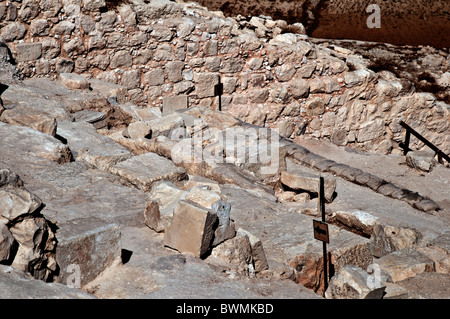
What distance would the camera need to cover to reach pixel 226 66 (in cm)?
1153

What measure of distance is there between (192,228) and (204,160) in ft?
10.1

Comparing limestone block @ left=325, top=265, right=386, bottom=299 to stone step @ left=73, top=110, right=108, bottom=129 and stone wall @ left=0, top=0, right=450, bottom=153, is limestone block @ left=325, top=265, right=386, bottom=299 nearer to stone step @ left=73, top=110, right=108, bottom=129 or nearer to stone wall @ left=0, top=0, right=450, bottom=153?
stone step @ left=73, top=110, right=108, bottom=129

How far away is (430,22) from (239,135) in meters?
14.0

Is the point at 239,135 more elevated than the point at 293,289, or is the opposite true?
the point at 293,289

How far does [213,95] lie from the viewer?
1164cm

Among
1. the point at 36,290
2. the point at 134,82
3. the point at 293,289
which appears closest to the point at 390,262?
the point at 293,289

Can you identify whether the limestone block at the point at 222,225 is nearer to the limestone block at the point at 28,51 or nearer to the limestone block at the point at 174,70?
the limestone block at the point at 28,51

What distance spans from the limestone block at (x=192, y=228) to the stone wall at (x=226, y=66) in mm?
6105

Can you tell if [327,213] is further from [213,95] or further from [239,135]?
[213,95]

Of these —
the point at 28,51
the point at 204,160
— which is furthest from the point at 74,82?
the point at 204,160
